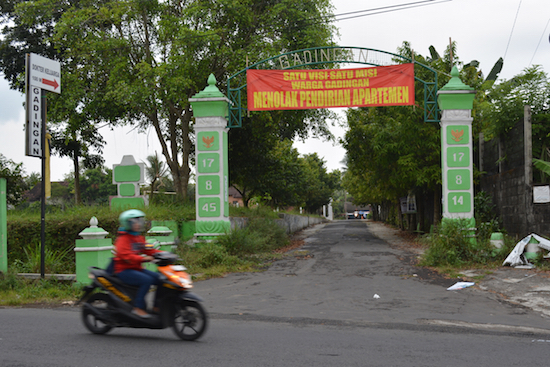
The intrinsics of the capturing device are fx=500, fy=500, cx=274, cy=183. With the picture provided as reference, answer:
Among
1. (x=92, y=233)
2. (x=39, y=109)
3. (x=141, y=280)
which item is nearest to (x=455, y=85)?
(x=92, y=233)

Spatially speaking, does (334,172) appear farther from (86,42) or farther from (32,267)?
(32,267)

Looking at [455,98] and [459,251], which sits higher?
[455,98]

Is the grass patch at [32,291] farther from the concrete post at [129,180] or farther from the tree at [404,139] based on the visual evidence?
the tree at [404,139]

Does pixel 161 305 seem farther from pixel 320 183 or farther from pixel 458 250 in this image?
pixel 320 183

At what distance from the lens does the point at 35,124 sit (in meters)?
10.5

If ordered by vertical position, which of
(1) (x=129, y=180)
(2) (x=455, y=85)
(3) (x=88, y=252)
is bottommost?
(3) (x=88, y=252)

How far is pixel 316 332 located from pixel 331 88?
33.8 feet

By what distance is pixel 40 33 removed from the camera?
2416 cm

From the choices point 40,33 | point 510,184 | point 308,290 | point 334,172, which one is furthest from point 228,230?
point 334,172

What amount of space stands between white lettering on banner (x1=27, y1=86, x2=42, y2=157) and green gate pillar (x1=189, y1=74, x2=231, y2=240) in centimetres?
538

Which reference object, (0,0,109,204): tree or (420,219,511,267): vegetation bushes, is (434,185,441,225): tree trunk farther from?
(0,0,109,204): tree

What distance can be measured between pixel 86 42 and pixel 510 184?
606 inches

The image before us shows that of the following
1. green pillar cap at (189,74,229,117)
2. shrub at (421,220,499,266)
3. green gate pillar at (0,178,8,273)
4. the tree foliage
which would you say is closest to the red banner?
green pillar cap at (189,74,229,117)

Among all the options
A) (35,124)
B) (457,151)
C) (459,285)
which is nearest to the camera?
(459,285)
